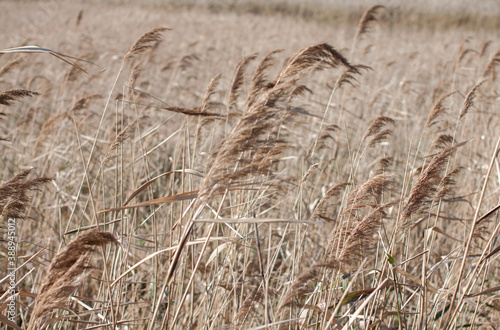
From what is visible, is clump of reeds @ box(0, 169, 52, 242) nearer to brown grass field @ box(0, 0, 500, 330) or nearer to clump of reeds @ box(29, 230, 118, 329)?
brown grass field @ box(0, 0, 500, 330)

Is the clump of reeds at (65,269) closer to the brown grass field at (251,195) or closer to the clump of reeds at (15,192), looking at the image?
the brown grass field at (251,195)

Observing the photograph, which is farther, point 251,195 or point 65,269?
point 251,195

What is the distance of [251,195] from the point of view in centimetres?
205

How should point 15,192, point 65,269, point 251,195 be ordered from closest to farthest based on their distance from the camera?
1. point 65,269
2. point 15,192
3. point 251,195

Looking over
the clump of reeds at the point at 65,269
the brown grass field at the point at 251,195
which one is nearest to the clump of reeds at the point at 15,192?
the brown grass field at the point at 251,195

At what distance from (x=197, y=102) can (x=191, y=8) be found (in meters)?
15.8

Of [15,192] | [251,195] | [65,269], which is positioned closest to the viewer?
[65,269]

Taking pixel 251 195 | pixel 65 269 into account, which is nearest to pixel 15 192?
pixel 65 269

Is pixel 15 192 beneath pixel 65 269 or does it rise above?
above

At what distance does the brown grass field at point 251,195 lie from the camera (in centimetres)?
135

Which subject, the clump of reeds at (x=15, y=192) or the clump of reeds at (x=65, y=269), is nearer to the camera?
the clump of reeds at (x=65, y=269)

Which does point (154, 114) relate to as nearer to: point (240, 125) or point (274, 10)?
point (240, 125)

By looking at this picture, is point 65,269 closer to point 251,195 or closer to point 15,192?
point 15,192

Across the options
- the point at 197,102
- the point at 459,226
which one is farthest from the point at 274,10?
the point at 459,226
